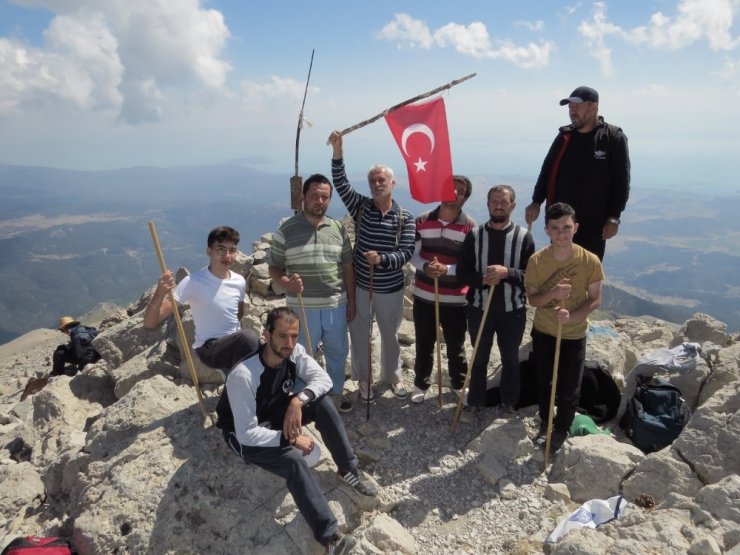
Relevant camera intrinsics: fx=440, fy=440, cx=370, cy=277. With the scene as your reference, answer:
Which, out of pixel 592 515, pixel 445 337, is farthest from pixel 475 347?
pixel 592 515

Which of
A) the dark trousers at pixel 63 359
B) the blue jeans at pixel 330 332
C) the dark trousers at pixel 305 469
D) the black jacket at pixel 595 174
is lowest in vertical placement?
the dark trousers at pixel 63 359

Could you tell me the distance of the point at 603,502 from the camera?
562 cm

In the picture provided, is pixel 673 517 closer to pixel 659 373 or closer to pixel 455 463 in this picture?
pixel 455 463

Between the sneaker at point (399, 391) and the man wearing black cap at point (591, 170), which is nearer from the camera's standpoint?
the man wearing black cap at point (591, 170)

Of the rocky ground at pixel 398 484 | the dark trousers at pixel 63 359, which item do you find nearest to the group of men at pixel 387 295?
the rocky ground at pixel 398 484

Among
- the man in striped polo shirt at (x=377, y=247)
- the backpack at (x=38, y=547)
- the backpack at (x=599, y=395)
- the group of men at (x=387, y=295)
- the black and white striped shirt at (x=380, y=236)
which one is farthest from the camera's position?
the backpack at (x=599, y=395)

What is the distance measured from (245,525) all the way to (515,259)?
5.37m

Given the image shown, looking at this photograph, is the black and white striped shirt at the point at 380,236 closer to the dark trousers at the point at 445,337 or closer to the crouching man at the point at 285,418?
the dark trousers at the point at 445,337

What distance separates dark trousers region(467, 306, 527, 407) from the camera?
7.26 meters

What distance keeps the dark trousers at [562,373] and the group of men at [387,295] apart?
22 millimetres

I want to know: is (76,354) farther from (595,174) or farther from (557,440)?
(595,174)

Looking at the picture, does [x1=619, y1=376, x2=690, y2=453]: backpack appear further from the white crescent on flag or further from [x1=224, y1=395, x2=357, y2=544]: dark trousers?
the white crescent on flag

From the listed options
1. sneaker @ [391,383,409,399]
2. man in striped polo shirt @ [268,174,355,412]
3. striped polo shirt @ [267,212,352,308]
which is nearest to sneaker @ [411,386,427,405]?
sneaker @ [391,383,409,399]

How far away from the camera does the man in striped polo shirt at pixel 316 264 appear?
6961 mm
